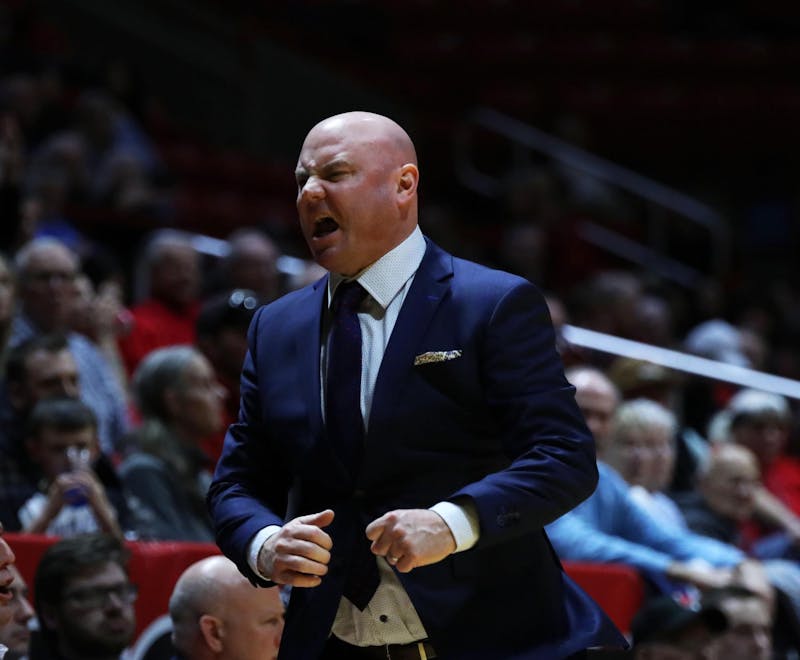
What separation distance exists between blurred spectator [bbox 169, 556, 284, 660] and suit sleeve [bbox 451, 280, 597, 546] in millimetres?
1270

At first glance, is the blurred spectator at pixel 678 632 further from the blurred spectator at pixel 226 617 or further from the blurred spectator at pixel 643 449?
the blurred spectator at pixel 226 617

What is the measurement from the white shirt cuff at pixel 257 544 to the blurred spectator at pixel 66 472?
1.86 meters

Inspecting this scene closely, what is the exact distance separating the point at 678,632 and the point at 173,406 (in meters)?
1.66

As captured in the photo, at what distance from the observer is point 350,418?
2.37 metres

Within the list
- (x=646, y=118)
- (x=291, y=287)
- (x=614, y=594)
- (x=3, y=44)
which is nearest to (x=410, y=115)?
(x=646, y=118)

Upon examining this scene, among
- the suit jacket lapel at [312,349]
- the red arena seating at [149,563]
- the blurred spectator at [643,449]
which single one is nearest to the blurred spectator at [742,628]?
the red arena seating at [149,563]

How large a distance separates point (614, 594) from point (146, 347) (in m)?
2.48

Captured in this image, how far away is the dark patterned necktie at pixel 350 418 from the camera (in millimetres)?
2357

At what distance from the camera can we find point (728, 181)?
13.1m

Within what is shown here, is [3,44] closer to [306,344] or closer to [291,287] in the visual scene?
[291,287]

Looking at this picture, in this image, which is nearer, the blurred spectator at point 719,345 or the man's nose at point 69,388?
the man's nose at point 69,388

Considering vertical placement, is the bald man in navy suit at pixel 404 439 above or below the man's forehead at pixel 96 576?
above

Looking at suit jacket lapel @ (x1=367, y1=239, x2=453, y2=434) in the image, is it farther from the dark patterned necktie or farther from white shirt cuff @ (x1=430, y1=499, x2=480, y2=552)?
white shirt cuff @ (x1=430, y1=499, x2=480, y2=552)

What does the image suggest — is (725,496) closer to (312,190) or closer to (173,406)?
(173,406)
